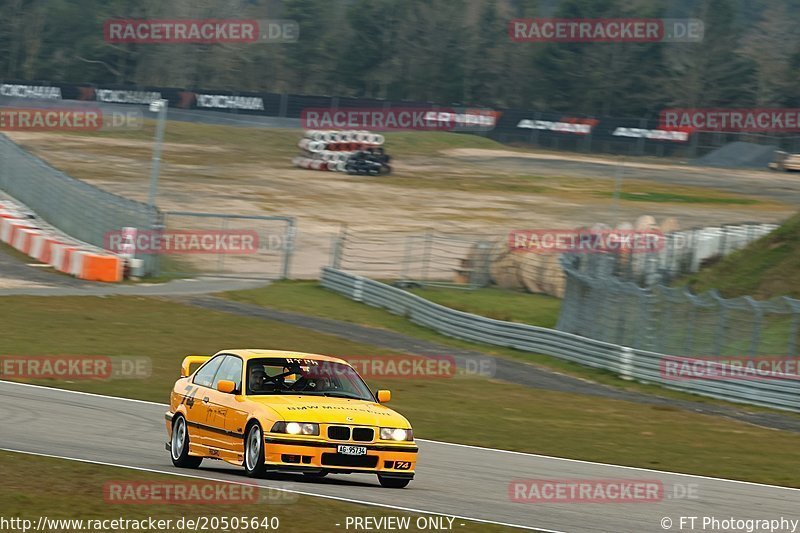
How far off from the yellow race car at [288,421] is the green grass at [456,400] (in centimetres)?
467

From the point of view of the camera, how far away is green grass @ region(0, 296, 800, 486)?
16.1 metres

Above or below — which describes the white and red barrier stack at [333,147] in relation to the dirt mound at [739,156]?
below

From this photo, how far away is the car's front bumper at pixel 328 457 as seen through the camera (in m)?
10.5

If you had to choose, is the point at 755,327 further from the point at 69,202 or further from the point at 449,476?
the point at 69,202

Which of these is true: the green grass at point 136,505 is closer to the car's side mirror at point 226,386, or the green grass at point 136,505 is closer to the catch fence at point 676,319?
the car's side mirror at point 226,386

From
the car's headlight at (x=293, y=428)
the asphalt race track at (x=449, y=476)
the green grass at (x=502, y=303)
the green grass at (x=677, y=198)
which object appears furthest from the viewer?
the green grass at (x=677, y=198)

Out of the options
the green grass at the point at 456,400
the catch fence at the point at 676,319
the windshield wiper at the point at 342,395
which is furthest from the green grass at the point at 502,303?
the windshield wiper at the point at 342,395

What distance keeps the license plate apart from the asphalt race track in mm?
336

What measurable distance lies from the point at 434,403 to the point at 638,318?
6636 millimetres

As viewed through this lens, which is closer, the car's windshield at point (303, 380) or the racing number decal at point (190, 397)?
the car's windshield at point (303, 380)

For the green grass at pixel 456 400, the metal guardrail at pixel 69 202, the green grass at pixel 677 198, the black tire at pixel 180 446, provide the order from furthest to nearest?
the green grass at pixel 677 198 → the metal guardrail at pixel 69 202 → the green grass at pixel 456 400 → the black tire at pixel 180 446

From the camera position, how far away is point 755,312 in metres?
21.9

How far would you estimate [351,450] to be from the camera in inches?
418

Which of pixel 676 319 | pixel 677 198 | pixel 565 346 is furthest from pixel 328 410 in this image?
pixel 677 198
